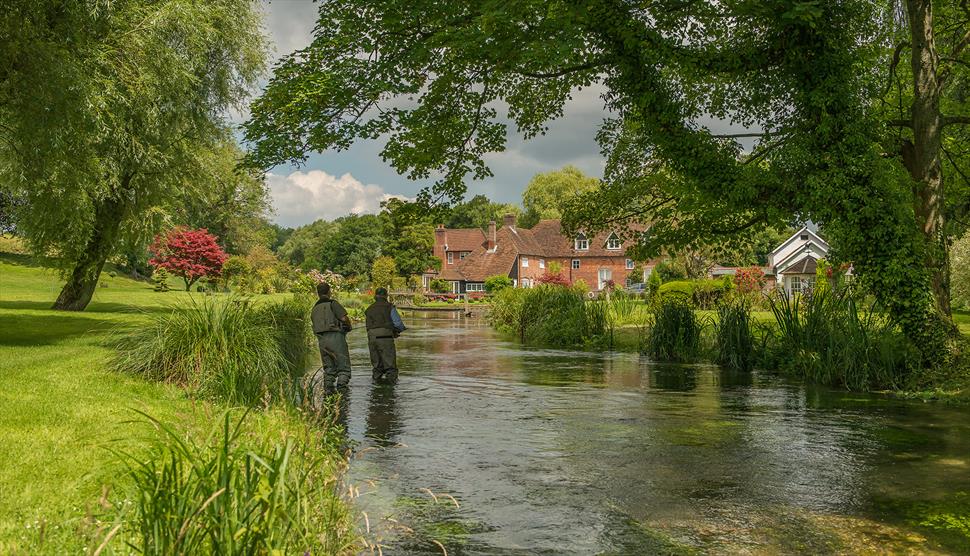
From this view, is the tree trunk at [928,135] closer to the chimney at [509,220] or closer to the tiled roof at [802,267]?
the tiled roof at [802,267]

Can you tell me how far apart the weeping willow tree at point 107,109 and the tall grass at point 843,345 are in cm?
1614

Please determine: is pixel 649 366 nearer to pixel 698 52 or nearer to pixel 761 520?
pixel 698 52

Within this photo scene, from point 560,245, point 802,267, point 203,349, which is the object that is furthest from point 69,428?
point 560,245

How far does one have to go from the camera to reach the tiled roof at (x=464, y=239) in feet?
291

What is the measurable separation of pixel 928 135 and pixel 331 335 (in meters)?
13.1

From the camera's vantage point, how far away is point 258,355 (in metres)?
12.9

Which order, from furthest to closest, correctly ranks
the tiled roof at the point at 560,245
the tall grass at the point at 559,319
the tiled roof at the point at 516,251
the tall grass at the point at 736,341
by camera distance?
the tiled roof at the point at 516,251 < the tiled roof at the point at 560,245 < the tall grass at the point at 559,319 < the tall grass at the point at 736,341

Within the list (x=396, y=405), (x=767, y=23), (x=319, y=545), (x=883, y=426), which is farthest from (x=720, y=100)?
(x=319, y=545)

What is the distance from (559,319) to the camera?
28578 millimetres

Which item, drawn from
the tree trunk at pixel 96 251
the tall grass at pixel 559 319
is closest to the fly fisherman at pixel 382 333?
the tall grass at pixel 559 319

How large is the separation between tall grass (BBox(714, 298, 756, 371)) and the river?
312 centimetres

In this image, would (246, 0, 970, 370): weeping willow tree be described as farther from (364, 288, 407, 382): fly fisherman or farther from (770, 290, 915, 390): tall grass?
(364, 288, 407, 382): fly fisherman

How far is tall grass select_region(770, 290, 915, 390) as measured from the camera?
51.4 feet

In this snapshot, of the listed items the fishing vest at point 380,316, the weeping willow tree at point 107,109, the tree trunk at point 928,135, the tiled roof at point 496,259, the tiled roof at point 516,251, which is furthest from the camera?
the tiled roof at point 496,259
